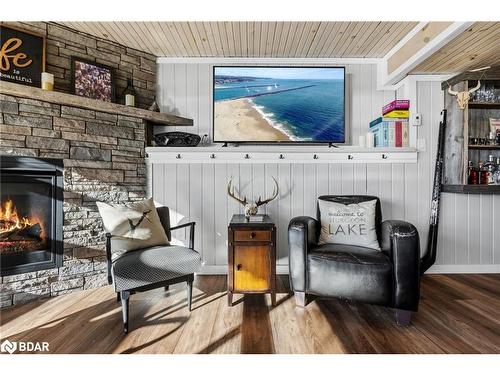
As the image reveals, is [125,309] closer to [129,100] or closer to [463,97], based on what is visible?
[129,100]

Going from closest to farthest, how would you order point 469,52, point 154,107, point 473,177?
point 469,52
point 473,177
point 154,107

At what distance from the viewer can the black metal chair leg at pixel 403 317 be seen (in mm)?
1743

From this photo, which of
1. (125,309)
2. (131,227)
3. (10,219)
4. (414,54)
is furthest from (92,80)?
(414,54)

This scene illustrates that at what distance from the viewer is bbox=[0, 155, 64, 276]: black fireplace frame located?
2.08 meters

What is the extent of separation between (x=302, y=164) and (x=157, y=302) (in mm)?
1875

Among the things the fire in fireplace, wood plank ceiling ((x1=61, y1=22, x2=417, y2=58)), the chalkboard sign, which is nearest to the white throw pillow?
the fire in fireplace

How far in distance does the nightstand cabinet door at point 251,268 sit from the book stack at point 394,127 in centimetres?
177

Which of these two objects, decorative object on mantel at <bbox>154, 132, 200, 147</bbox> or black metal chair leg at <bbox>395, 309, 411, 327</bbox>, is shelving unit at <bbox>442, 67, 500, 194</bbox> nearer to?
black metal chair leg at <bbox>395, 309, 411, 327</bbox>

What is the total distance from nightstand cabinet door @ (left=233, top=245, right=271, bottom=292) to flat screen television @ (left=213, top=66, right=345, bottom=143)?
1.23 meters

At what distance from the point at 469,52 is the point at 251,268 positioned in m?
2.73

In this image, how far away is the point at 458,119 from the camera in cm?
256

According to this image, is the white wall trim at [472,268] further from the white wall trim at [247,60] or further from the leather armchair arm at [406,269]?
the white wall trim at [247,60]

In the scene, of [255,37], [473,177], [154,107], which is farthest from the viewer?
[154,107]

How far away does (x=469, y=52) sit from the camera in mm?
2355
